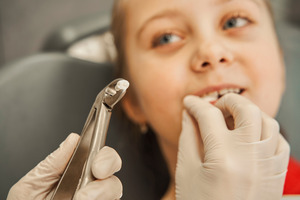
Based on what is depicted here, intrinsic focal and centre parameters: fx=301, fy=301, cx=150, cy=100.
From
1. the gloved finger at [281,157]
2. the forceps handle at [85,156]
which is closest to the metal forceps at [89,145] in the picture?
the forceps handle at [85,156]

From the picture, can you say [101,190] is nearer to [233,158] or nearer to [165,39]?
[233,158]

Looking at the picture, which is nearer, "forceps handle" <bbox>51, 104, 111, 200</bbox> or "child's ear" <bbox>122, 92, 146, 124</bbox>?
"forceps handle" <bbox>51, 104, 111, 200</bbox>

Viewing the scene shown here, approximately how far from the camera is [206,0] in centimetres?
61

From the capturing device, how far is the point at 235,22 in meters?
0.66

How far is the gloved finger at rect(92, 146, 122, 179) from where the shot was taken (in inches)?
15.8

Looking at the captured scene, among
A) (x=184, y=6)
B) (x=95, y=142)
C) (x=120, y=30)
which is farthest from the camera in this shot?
(x=120, y=30)

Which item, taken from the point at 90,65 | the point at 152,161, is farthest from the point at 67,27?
the point at 152,161

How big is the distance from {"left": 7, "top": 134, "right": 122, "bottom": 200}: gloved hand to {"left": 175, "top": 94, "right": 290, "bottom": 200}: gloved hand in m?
0.13

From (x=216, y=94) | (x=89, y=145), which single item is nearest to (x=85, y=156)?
(x=89, y=145)

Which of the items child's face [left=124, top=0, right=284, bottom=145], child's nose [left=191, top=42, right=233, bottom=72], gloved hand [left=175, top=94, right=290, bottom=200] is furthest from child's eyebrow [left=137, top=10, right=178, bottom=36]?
gloved hand [left=175, top=94, right=290, bottom=200]

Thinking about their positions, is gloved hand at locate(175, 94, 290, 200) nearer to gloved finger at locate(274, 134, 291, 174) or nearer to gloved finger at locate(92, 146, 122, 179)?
gloved finger at locate(274, 134, 291, 174)

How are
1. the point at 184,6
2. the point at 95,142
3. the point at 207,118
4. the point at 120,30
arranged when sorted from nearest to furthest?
the point at 95,142, the point at 207,118, the point at 184,6, the point at 120,30

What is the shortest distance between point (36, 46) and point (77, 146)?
54.7 inches

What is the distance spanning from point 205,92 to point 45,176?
0.33 m
